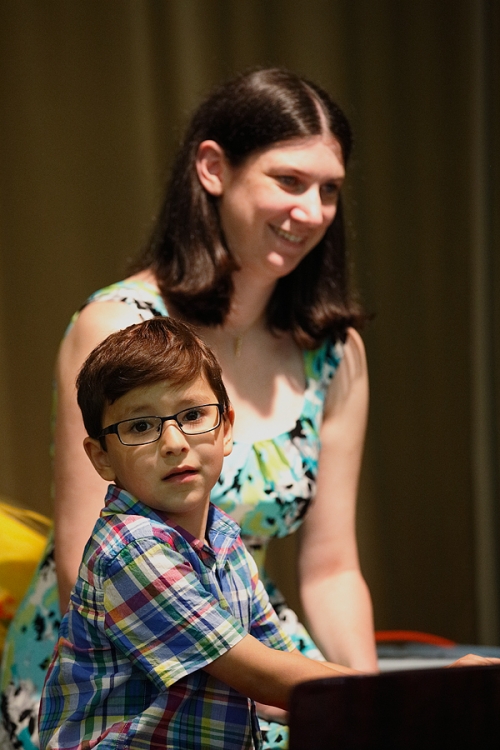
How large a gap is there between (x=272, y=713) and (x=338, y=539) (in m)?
0.51

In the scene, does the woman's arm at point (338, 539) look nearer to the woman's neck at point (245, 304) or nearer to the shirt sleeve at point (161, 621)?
the woman's neck at point (245, 304)

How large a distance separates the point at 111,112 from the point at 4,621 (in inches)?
68.6

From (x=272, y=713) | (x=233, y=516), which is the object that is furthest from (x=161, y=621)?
(x=233, y=516)

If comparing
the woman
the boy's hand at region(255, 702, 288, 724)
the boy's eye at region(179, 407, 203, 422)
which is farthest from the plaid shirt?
the woman

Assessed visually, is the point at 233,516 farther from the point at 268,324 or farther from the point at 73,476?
the point at 268,324

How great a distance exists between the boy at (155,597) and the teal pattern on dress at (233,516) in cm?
60

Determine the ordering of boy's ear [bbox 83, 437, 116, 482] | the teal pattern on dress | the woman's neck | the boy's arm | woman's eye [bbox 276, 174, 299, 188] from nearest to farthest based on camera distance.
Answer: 1. the boy's arm
2. boy's ear [bbox 83, 437, 116, 482]
3. the teal pattern on dress
4. woman's eye [bbox 276, 174, 299, 188]
5. the woman's neck

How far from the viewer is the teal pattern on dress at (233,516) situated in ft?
5.69

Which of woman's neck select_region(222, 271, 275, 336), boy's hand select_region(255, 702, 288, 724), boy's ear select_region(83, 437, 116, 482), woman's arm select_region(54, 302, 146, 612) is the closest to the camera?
boy's ear select_region(83, 437, 116, 482)

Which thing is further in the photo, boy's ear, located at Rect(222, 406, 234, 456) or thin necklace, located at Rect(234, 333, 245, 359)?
thin necklace, located at Rect(234, 333, 245, 359)

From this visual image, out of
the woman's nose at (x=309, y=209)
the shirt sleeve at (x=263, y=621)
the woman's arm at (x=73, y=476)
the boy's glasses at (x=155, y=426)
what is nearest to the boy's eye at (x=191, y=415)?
the boy's glasses at (x=155, y=426)

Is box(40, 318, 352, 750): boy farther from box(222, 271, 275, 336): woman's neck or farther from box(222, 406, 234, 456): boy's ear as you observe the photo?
box(222, 271, 275, 336): woman's neck

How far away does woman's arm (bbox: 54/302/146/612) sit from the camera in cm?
159

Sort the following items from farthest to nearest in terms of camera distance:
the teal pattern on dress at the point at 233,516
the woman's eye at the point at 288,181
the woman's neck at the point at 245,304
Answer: the woman's neck at the point at 245,304 < the woman's eye at the point at 288,181 < the teal pattern on dress at the point at 233,516
